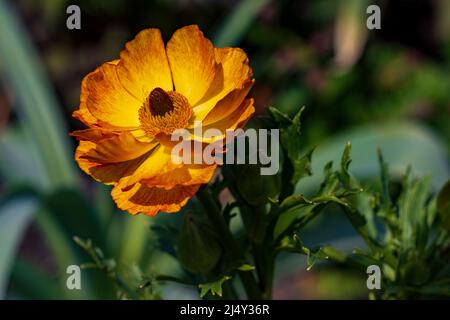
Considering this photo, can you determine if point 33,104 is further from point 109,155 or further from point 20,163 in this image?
point 109,155

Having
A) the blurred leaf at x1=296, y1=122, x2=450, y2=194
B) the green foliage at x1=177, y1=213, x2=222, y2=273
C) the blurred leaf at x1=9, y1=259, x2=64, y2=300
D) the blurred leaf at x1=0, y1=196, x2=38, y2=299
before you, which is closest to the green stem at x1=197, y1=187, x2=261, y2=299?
the green foliage at x1=177, y1=213, x2=222, y2=273

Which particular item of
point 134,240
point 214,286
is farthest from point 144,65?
point 134,240

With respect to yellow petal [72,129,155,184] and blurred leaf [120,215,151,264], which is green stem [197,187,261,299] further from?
blurred leaf [120,215,151,264]

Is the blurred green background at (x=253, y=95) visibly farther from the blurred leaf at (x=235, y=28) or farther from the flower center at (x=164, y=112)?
the flower center at (x=164, y=112)

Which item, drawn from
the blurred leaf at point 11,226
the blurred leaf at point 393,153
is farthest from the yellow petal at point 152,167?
the blurred leaf at point 393,153

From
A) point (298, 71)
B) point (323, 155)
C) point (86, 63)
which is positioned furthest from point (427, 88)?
point (86, 63)

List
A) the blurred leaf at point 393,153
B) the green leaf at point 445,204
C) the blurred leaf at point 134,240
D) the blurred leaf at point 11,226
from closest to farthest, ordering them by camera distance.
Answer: the green leaf at point 445,204
the blurred leaf at point 11,226
the blurred leaf at point 393,153
the blurred leaf at point 134,240
